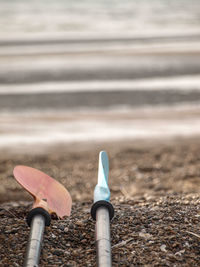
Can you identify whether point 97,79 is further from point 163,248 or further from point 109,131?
point 163,248

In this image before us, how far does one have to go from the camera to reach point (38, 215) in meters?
2.44

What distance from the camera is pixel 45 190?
2711 millimetres

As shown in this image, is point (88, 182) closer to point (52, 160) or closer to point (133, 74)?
point (52, 160)

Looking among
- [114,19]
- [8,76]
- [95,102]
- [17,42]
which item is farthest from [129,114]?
[114,19]

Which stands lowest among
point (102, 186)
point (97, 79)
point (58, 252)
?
point (58, 252)

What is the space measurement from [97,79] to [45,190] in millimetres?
5107

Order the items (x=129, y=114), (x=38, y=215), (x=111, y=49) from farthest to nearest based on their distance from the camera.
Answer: (x=111, y=49), (x=129, y=114), (x=38, y=215)

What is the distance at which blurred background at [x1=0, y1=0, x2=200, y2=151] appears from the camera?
5.68m

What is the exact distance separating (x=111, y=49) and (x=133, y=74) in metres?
1.85

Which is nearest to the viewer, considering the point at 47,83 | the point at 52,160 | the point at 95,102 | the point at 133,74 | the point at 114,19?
the point at 52,160

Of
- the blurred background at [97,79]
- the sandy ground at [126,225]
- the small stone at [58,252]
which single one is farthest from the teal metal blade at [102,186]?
the blurred background at [97,79]

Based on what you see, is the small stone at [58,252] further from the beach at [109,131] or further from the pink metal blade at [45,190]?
the pink metal blade at [45,190]

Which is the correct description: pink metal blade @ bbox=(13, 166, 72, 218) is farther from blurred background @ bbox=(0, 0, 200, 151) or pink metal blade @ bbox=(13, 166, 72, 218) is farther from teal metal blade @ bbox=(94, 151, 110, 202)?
blurred background @ bbox=(0, 0, 200, 151)

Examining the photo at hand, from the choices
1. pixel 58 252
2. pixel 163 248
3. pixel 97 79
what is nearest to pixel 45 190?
pixel 58 252
